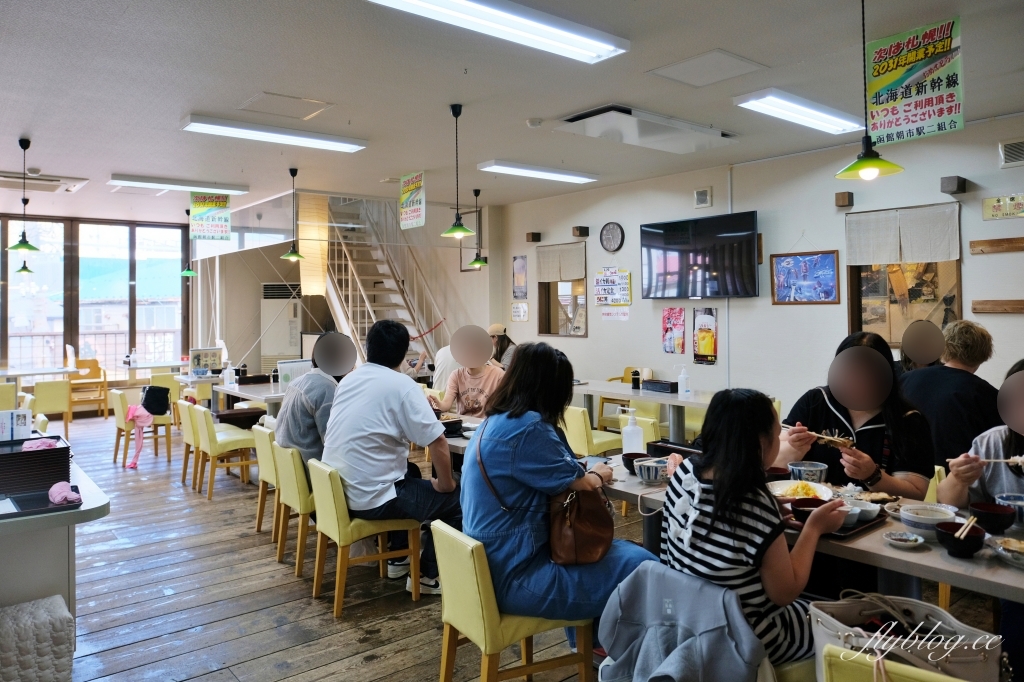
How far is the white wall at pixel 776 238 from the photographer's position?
5418mm

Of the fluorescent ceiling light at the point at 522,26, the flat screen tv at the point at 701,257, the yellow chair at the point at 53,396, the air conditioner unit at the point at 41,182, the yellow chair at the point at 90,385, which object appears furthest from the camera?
the yellow chair at the point at 90,385

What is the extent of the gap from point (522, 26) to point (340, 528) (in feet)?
8.58

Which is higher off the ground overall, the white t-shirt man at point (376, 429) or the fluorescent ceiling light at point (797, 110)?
the fluorescent ceiling light at point (797, 110)

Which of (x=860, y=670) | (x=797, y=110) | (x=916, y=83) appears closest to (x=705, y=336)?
(x=797, y=110)

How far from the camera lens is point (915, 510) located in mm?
2094

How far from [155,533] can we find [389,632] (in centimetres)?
252

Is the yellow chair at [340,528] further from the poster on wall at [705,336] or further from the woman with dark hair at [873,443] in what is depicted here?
the poster on wall at [705,336]

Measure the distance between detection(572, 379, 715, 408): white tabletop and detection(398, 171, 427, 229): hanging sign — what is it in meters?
2.22

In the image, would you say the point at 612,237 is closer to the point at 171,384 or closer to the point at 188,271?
the point at 171,384

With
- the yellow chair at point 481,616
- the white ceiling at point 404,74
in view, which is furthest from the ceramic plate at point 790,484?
the white ceiling at point 404,74

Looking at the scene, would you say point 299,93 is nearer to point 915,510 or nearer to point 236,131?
point 236,131

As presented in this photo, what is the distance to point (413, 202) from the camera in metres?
6.85

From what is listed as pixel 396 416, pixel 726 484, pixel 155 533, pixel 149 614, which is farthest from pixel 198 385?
pixel 726 484

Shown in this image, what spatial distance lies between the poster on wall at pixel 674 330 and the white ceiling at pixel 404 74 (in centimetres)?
176
